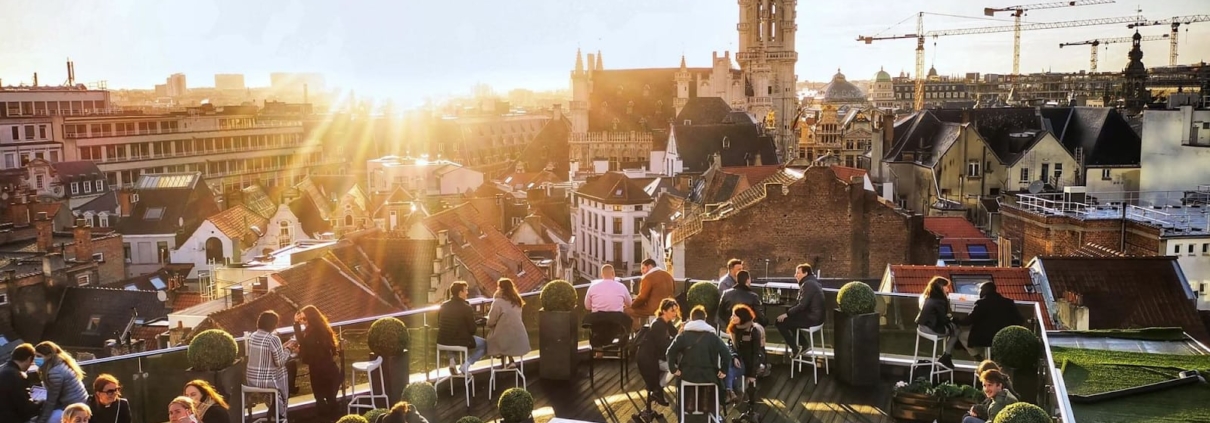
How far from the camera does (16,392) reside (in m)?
9.97

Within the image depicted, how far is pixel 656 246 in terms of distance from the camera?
50.2 metres

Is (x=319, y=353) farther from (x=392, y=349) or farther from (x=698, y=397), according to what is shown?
(x=698, y=397)

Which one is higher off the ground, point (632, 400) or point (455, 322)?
point (455, 322)

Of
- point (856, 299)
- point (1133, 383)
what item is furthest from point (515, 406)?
point (1133, 383)

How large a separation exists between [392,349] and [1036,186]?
4662 cm

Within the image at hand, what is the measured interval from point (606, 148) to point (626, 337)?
8337 centimetres

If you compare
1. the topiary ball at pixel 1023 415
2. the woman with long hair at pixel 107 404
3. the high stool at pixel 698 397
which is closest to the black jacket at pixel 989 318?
the high stool at pixel 698 397

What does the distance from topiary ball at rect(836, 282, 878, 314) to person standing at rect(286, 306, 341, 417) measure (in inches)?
235

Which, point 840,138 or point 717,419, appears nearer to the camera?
point 717,419

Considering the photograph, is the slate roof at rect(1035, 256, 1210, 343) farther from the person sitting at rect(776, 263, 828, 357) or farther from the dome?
the dome

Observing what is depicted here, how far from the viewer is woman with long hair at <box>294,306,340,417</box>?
11258mm

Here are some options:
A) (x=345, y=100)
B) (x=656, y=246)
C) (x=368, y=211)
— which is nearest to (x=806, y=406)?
(x=656, y=246)

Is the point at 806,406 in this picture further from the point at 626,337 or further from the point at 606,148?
the point at 606,148

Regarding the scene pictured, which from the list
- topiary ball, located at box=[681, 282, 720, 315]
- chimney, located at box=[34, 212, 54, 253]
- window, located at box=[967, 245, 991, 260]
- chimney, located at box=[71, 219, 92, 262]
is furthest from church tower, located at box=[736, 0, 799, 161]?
topiary ball, located at box=[681, 282, 720, 315]
